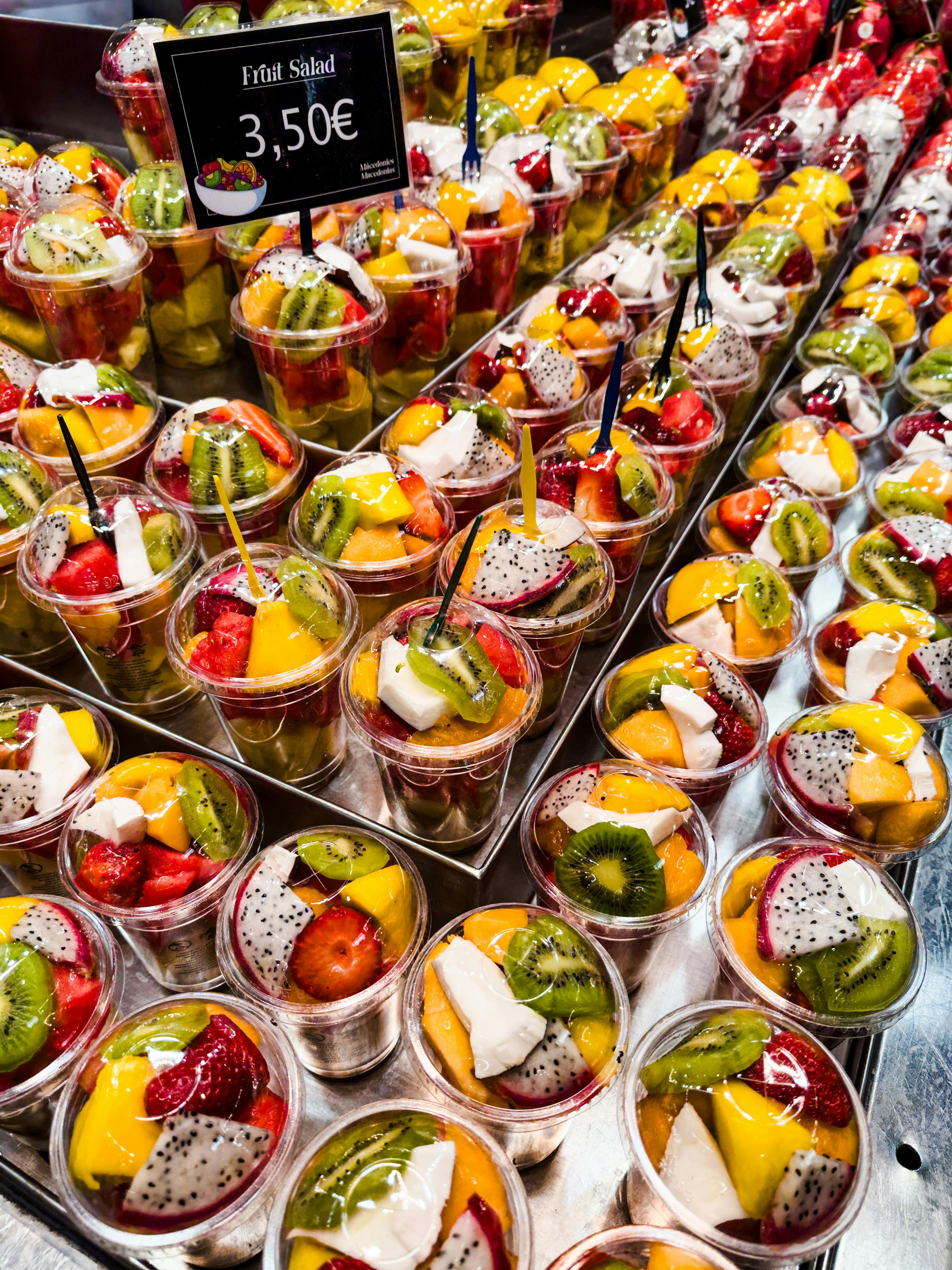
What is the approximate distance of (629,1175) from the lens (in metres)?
1.21

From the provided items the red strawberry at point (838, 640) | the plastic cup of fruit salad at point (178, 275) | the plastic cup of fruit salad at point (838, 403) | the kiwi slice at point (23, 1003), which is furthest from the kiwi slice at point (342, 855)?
the plastic cup of fruit salad at point (838, 403)

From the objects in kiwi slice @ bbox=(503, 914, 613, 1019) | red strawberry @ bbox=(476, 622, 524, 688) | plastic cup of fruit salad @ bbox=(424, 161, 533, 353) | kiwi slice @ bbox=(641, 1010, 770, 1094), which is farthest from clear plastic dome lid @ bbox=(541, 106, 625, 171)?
kiwi slice @ bbox=(641, 1010, 770, 1094)

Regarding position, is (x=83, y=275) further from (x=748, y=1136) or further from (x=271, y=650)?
(x=748, y=1136)

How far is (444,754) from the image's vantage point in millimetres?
1312

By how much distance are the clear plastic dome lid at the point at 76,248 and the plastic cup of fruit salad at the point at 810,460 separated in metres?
1.61

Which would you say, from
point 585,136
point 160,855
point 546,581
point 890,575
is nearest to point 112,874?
point 160,855

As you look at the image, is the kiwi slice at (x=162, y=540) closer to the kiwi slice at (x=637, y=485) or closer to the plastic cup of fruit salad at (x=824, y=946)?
the kiwi slice at (x=637, y=485)

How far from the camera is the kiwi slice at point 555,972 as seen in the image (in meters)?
1.13

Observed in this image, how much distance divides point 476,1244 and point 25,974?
679 mm

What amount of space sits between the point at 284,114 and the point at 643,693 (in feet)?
4.38

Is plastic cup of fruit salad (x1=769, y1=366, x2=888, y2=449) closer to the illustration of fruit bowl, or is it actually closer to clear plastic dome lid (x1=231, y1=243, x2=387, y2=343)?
clear plastic dome lid (x1=231, y1=243, x2=387, y2=343)

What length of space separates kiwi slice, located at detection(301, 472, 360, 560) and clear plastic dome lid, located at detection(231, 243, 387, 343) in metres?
0.42

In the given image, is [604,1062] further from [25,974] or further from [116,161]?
[116,161]

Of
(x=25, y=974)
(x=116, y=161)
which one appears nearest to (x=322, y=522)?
(x=25, y=974)
